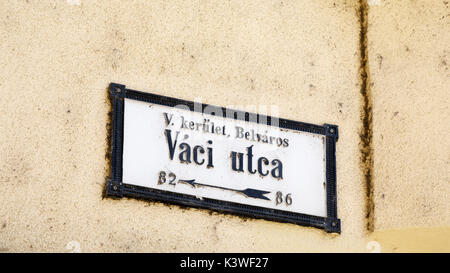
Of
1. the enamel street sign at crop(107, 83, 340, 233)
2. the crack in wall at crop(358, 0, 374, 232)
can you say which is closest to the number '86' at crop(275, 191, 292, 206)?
the enamel street sign at crop(107, 83, 340, 233)

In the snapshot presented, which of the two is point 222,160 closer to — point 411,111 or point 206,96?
point 206,96

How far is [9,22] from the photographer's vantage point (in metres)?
3.49

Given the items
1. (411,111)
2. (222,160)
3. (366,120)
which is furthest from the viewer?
(366,120)

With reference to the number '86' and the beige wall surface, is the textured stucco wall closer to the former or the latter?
the beige wall surface

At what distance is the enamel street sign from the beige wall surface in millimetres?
54

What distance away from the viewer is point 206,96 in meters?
3.81

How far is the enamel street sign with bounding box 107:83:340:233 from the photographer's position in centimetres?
355

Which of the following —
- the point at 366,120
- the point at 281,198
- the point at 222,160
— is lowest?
the point at 281,198

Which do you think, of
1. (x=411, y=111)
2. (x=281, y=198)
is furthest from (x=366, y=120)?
(x=281, y=198)

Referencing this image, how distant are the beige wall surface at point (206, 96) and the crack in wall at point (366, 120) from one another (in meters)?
0.03

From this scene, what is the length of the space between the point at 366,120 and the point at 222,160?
30.8 inches
